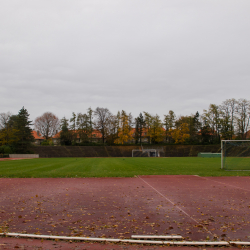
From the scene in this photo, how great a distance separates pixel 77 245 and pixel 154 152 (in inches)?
2585

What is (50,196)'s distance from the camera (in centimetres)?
928

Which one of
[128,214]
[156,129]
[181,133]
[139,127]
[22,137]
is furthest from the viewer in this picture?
[139,127]

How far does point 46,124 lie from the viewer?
3484 inches

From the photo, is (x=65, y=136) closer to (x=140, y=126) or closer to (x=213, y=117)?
(x=140, y=126)

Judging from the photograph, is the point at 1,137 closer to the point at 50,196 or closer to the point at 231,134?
the point at 50,196

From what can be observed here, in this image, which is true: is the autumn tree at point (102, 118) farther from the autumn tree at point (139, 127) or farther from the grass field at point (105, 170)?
the grass field at point (105, 170)

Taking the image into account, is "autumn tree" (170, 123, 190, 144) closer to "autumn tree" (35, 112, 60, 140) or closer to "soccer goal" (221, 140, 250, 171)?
"soccer goal" (221, 140, 250, 171)

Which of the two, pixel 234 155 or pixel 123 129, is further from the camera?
pixel 123 129

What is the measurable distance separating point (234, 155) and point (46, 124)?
72.0 metres

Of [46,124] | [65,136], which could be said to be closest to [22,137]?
[65,136]

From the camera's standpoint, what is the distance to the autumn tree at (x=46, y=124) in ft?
289

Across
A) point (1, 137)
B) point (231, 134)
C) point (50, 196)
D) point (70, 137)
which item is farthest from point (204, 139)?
point (50, 196)

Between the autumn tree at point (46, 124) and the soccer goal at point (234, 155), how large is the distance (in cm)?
6790

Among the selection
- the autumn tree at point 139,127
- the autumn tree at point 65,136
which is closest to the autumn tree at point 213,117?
the autumn tree at point 139,127
